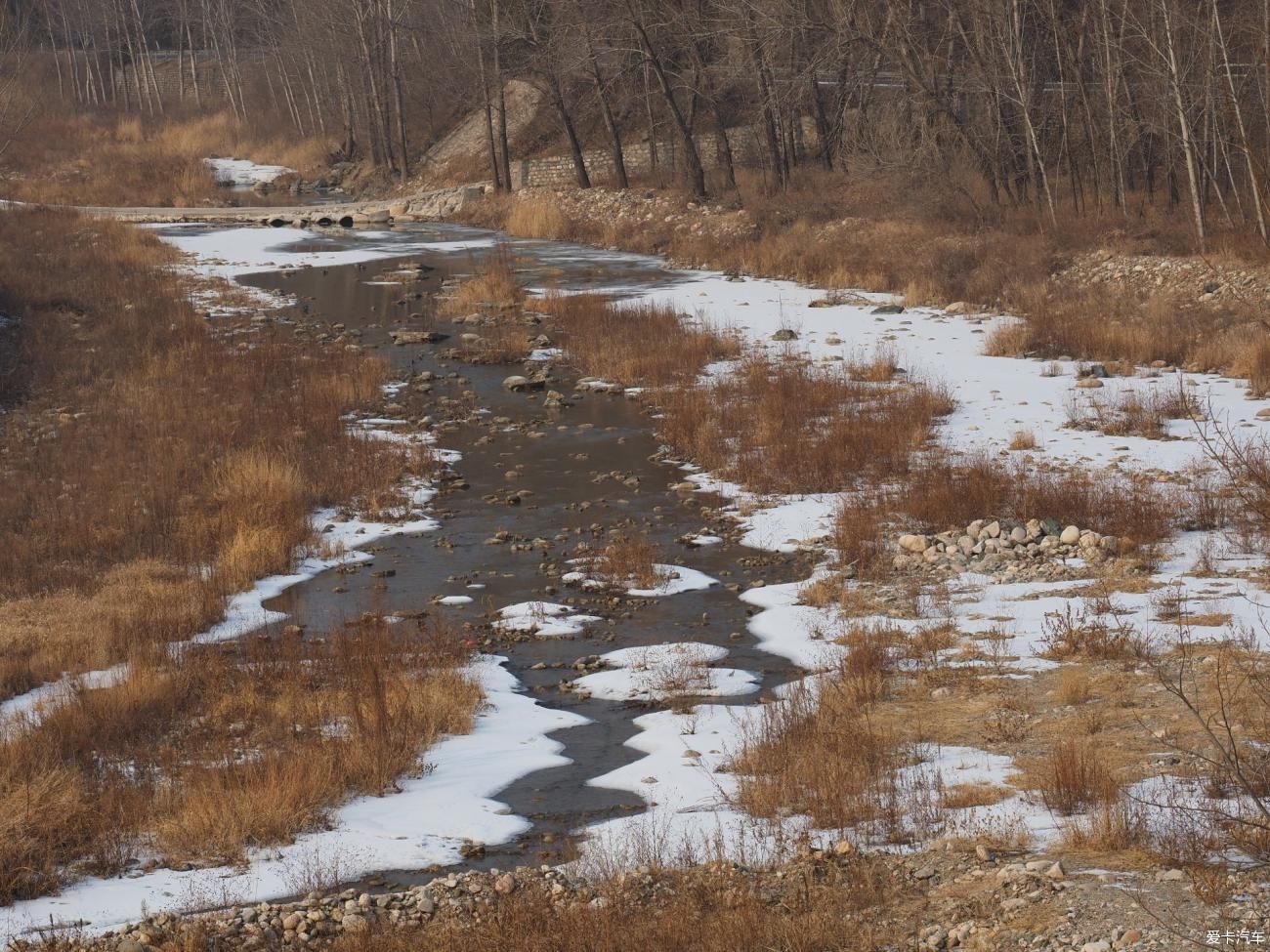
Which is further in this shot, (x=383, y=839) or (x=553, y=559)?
(x=553, y=559)

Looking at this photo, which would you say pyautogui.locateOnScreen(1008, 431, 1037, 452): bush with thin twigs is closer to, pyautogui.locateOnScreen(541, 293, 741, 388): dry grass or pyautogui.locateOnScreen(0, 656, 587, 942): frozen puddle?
pyautogui.locateOnScreen(541, 293, 741, 388): dry grass

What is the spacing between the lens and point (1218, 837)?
5098 millimetres

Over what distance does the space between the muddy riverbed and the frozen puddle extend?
5.4 inches

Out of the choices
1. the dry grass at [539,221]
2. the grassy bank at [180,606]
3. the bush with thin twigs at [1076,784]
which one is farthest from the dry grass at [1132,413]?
the dry grass at [539,221]

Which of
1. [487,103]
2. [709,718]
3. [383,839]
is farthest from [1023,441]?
[487,103]

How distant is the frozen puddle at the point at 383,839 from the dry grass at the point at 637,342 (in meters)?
10.7

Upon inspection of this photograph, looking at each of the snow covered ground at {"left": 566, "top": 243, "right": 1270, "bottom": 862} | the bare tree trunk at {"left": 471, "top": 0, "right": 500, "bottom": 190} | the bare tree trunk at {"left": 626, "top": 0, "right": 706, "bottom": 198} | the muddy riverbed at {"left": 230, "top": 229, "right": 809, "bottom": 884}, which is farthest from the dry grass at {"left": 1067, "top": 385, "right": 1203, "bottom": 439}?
the bare tree trunk at {"left": 471, "top": 0, "right": 500, "bottom": 190}

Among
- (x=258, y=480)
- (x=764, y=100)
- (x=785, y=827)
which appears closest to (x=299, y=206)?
(x=764, y=100)

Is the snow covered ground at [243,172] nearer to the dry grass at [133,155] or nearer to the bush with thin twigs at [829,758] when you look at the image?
the dry grass at [133,155]

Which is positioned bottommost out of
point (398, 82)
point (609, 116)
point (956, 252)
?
point (956, 252)

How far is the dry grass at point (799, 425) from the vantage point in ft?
44.2

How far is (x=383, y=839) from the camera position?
6148mm

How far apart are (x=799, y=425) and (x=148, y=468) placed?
23.2 ft

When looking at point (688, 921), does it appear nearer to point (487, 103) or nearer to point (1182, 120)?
point (1182, 120)
